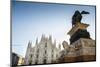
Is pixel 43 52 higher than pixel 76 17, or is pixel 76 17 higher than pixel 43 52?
pixel 76 17

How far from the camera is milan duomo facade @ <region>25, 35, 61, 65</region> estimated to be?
2.01m

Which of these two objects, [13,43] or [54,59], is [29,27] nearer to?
[13,43]

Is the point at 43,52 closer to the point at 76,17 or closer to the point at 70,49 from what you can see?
the point at 70,49

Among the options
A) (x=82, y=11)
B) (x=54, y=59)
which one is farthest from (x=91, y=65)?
(x=82, y=11)

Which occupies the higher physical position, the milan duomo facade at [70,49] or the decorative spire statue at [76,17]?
the decorative spire statue at [76,17]

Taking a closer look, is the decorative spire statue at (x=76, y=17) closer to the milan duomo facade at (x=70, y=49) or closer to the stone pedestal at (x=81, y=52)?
the milan duomo facade at (x=70, y=49)

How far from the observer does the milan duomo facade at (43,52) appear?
2.01m

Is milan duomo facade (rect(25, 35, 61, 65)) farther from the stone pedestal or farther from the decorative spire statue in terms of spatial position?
the decorative spire statue

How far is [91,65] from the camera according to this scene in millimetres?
2215

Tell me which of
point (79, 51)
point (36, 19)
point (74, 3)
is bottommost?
point (79, 51)

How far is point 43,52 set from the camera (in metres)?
2.05

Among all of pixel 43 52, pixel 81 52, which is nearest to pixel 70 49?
pixel 81 52

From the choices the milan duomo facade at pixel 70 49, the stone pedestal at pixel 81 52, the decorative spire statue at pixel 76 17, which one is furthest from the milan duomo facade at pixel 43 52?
the decorative spire statue at pixel 76 17

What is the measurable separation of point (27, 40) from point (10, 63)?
0.98ft
